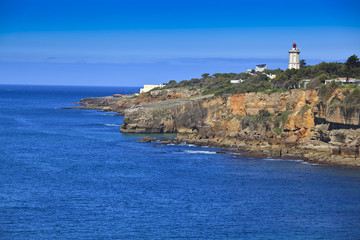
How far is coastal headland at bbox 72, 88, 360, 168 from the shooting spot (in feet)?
184

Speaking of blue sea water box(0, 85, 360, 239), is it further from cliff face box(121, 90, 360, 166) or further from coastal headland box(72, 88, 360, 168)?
cliff face box(121, 90, 360, 166)

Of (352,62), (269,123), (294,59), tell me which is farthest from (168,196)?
(294,59)

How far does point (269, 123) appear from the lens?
2746 inches

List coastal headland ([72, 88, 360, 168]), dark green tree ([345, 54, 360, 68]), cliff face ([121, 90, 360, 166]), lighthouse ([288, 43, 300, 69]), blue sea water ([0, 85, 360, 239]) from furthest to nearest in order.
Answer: lighthouse ([288, 43, 300, 69]), dark green tree ([345, 54, 360, 68]), cliff face ([121, 90, 360, 166]), coastal headland ([72, 88, 360, 168]), blue sea water ([0, 85, 360, 239])

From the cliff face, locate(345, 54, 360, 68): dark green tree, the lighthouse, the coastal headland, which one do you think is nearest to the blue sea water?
the coastal headland

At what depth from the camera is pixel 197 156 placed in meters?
62.5

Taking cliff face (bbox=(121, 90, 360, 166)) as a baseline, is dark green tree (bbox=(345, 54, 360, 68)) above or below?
above

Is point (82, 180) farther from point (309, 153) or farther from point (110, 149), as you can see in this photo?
point (309, 153)

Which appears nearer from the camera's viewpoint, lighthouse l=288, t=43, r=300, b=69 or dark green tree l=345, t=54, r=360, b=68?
dark green tree l=345, t=54, r=360, b=68

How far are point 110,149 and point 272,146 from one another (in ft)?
68.3

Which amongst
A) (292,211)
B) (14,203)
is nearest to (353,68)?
(292,211)

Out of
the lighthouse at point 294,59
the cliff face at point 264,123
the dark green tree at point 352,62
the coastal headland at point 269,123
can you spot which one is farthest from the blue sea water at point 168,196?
the lighthouse at point 294,59

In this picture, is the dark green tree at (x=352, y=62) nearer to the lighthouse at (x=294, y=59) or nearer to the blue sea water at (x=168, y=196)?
the lighthouse at (x=294, y=59)

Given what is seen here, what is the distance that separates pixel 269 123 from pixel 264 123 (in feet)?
2.16
